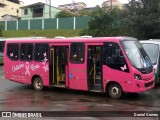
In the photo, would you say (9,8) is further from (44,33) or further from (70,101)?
(70,101)

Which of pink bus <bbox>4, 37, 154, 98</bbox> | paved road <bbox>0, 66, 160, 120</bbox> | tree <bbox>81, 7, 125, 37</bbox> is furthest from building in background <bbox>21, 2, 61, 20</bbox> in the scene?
paved road <bbox>0, 66, 160, 120</bbox>

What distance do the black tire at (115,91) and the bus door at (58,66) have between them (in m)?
2.24

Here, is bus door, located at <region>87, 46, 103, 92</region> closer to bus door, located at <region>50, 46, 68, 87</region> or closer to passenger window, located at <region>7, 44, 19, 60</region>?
bus door, located at <region>50, 46, 68, 87</region>

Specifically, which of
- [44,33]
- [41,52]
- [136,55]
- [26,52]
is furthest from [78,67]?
[44,33]

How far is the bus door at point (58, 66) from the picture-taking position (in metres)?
14.1

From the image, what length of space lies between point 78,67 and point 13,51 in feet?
13.2

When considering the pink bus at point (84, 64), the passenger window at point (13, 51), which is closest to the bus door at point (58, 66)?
the pink bus at point (84, 64)

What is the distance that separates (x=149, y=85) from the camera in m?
12.5

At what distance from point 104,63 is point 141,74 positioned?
1.52m

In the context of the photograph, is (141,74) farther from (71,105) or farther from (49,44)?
(49,44)

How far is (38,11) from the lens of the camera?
225 ft

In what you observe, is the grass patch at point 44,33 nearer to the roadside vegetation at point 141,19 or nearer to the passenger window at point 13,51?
the roadside vegetation at point 141,19

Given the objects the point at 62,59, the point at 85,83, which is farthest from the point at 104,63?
the point at 62,59

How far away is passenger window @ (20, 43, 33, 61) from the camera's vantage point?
15.2m
